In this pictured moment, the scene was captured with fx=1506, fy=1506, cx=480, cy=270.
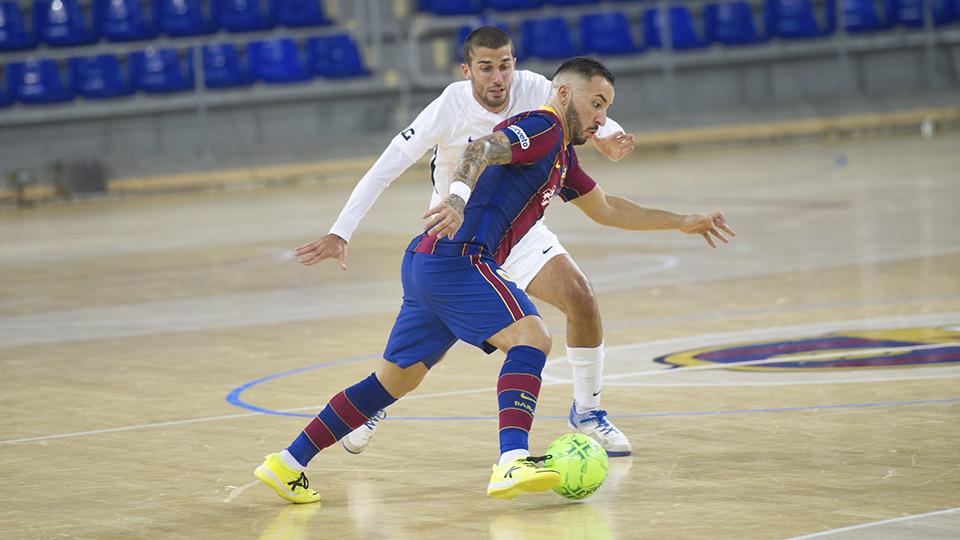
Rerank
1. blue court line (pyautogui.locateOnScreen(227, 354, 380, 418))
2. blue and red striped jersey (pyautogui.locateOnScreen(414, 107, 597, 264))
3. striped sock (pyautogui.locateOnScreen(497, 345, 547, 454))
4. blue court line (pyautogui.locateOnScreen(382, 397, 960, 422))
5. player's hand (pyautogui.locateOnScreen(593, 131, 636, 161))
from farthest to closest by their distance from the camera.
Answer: blue court line (pyautogui.locateOnScreen(227, 354, 380, 418)) < blue court line (pyautogui.locateOnScreen(382, 397, 960, 422)) < player's hand (pyautogui.locateOnScreen(593, 131, 636, 161)) < blue and red striped jersey (pyautogui.locateOnScreen(414, 107, 597, 264)) < striped sock (pyautogui.locateOnScreen(497, 345, 547, 454))

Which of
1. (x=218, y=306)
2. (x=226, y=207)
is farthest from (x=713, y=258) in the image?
(x=226, y=207)

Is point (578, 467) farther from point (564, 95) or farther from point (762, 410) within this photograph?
point (762, 410)

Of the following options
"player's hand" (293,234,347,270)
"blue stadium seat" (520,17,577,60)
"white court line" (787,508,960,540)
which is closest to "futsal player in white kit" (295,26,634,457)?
"player's hand" (293,234,347,270)

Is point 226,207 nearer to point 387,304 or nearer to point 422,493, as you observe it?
point 387,304

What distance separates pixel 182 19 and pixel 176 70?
1396mm

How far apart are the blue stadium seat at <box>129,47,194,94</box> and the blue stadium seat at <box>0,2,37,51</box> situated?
6.94ft

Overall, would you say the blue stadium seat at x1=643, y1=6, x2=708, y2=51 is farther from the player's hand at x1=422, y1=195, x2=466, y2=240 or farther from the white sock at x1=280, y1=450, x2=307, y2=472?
the player's hand at x1=422, y1=195, x2=466, y2=240

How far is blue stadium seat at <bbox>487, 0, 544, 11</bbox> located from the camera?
3144 cm

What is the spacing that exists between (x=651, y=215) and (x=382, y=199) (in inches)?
677

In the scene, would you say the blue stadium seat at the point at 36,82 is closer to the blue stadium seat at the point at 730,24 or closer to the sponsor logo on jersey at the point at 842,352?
the blue stadium seat at the point at 730,24

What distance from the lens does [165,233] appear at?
2064cm

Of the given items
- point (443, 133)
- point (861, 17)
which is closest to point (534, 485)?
point (443, 133)

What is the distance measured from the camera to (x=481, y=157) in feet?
19.4

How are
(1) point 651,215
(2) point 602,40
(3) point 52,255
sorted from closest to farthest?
(1) point 651,215
(3) point 52,255
(2) point 602,40
